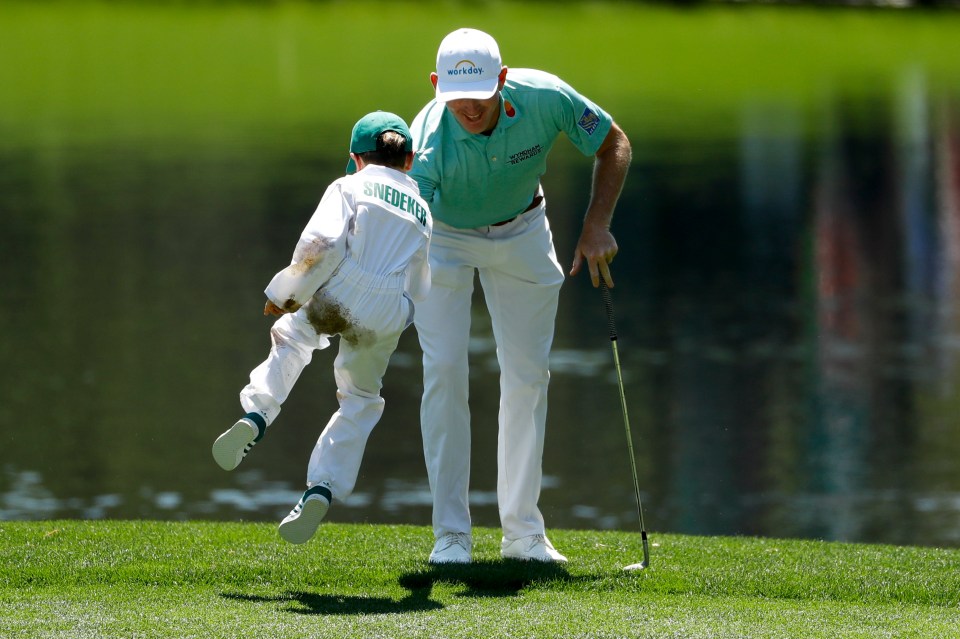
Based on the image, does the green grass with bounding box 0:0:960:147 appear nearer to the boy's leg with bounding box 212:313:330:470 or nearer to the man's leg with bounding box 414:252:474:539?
the man's leg with bounding box 414:252:474:539

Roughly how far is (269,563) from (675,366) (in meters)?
11.8

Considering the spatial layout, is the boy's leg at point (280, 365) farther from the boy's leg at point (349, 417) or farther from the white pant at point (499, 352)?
the white pant at point (499, 352)

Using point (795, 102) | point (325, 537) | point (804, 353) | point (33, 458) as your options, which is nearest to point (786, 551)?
point (325, 537)

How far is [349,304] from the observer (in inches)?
243

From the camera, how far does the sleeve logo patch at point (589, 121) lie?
6918mm

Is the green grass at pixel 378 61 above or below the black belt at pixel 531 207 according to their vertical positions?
below

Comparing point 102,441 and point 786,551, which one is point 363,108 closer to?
point 102,441

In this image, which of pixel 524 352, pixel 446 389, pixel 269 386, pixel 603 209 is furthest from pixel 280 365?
pixel 603 209

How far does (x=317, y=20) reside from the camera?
58375mm

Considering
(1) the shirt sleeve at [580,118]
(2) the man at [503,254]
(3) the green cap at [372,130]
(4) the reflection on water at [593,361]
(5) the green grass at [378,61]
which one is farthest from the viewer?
(5) the green grass at [378,61]

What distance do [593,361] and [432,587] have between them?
12.0 meters

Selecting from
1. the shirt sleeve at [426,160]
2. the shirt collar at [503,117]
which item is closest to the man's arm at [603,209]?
the shirt collar at [503,117]

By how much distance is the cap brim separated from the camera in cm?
646

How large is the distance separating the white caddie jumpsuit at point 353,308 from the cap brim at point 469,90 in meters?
0.41
